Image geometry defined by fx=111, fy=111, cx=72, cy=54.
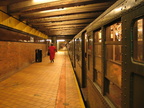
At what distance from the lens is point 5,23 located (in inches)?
230

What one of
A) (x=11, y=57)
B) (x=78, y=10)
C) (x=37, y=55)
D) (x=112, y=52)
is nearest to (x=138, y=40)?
(x=112, y=52)

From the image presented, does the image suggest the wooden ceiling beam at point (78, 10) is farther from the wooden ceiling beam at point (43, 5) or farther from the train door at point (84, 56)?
the train door at point (84, 56)

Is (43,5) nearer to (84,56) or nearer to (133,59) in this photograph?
(84,56)

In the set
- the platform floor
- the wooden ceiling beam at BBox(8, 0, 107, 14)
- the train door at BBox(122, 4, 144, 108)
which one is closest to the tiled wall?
the platform floor

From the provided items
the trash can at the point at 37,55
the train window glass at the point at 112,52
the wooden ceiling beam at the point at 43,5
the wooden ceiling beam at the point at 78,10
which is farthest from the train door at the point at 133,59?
the trash can at the point at 37,55

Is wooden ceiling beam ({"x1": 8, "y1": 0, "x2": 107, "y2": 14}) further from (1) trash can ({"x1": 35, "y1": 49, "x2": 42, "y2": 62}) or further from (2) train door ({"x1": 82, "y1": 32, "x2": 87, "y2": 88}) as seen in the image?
(1) trash can ({"x1": 35, "y1": 49, "x2": 42, "y2": 62})

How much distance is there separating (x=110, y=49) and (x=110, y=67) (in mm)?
314

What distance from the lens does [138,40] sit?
115 cm

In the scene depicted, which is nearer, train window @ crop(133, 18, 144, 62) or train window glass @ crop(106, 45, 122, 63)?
train window @ crop(133, 18, 144, 62)

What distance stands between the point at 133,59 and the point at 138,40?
20 centimetres

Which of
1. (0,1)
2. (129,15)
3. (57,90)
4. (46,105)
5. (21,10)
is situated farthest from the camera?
(21,10)

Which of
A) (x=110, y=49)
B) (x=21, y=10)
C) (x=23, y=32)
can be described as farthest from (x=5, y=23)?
(x=110, y=49)

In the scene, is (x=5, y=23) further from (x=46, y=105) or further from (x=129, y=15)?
(x=129, y=15)

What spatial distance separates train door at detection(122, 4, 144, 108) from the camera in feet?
3.53
